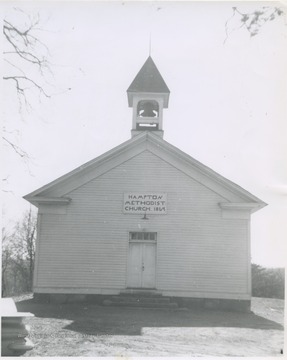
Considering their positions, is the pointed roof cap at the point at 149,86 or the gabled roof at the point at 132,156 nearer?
the gabled roof at the point at 132,156

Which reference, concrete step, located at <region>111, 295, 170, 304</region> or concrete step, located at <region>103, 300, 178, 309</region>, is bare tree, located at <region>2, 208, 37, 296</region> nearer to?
concrete step, located at <region>111, 295, 170, 304</region>

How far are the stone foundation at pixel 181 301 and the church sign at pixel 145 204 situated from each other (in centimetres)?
259

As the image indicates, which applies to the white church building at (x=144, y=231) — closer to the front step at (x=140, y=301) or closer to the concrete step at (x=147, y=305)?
the front step at (x=140, y=301)

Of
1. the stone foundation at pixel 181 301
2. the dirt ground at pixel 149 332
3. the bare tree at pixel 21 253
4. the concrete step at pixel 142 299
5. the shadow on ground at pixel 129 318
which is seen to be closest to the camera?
the dirt ground at pixel 149 332

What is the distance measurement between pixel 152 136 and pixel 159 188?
1.71 m

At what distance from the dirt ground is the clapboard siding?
113 cm

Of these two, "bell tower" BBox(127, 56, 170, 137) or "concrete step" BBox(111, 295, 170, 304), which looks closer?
"concrete step" BBox(111, 295, 170, 304)

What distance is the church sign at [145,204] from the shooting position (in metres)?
12.9

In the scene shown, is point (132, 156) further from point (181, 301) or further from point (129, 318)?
point (129, 318)

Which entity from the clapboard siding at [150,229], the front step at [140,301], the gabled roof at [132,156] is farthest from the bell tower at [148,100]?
the front step at [140,301]

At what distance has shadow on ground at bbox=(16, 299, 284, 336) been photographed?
9102 millimetres

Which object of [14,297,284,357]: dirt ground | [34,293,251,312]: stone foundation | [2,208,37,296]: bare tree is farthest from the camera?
[2,208,37,296]: bare tree

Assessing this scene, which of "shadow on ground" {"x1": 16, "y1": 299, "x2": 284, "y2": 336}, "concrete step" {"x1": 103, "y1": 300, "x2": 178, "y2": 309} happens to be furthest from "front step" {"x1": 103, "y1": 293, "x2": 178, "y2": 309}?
"shadow on ground" {"x1": 16, "y1": 299, "x2": 284, "y2": 336}

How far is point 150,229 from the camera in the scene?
13.2 metres
